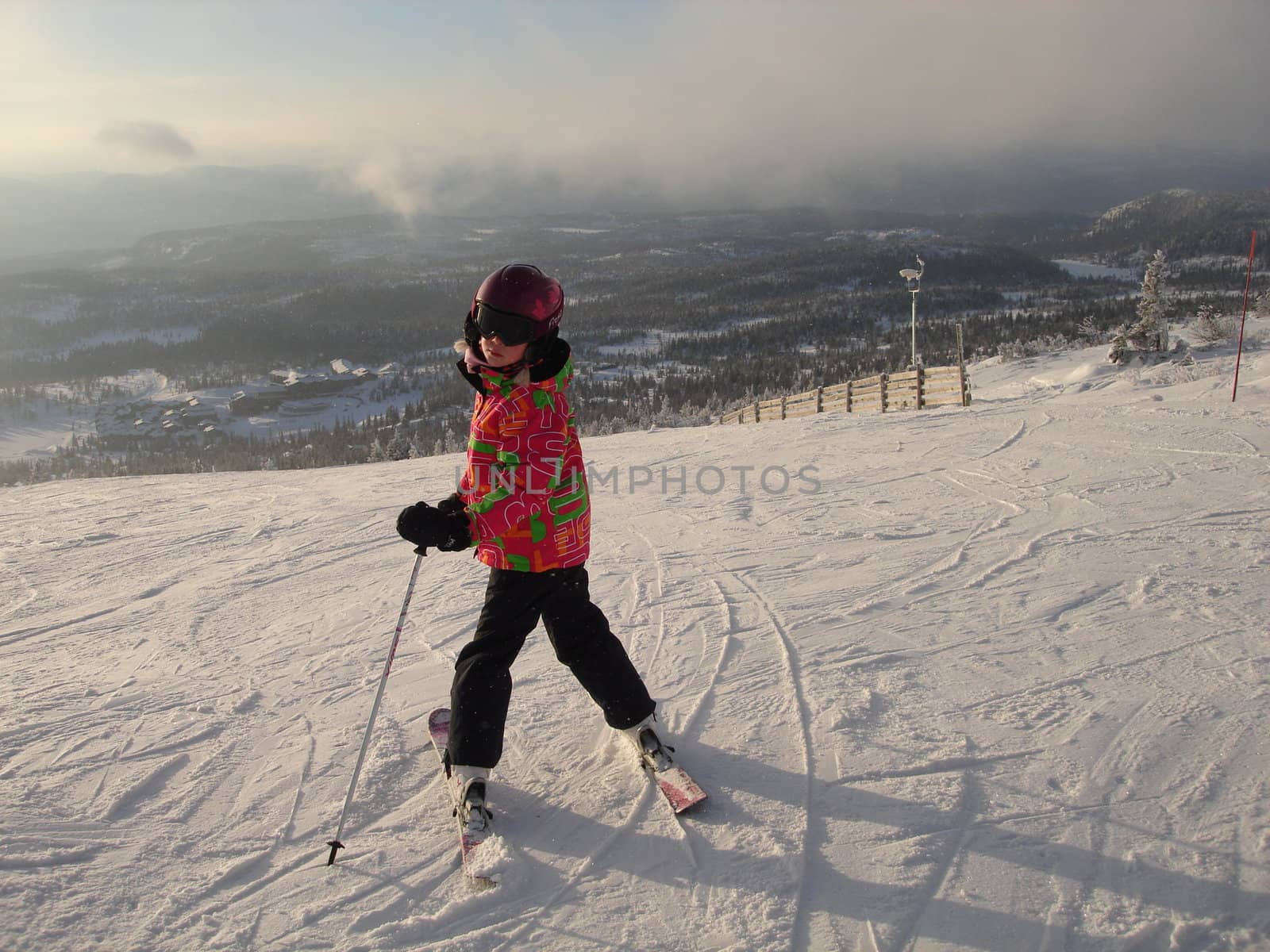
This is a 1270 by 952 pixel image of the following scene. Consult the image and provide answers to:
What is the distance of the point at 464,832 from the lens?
2.10 meters

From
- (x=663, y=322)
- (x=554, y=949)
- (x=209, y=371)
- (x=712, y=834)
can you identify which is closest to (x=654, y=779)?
(x=712, y=834)

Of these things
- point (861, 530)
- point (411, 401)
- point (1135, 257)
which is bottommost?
point (411, 401)

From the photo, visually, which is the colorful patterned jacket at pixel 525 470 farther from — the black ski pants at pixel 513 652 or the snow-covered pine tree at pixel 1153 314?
the snow-covered pine tree at pixel 1153 314

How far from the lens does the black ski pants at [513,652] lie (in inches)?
88.7

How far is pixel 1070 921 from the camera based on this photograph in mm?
1720

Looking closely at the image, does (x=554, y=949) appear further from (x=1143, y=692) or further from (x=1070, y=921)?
(x=1143, y=692)

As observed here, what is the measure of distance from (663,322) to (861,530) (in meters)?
139

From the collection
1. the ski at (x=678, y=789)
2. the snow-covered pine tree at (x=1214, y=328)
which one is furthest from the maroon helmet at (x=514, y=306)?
the snow-covered pine tree at (x=1214, y=328)

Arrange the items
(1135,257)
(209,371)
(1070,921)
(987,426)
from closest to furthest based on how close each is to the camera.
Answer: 1. (1070,921)
2. (987,426)
3. (209,371)
4. (1135,257)

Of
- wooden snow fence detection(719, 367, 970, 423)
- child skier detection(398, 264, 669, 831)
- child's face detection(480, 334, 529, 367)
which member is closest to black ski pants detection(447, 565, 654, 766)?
child skier detection(398, 264, 669, 831)

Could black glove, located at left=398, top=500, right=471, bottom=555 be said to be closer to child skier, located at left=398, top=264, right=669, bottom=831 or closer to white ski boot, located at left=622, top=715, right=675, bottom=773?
child skier, located at left=398, top=264, right=669, bottom=831

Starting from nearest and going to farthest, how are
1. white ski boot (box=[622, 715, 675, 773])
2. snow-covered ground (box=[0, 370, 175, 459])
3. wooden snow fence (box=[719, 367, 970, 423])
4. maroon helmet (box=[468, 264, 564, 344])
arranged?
maroon helmet (box=[468, 264, 564, 344]) → white ski boot (box=[622, 715, 675, 773]) → wooden snow fence (box=[719, 367, 970, 423]) → snow-covered ground (box=[0, 370, 175, 459])

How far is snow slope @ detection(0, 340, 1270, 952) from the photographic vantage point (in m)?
1.82

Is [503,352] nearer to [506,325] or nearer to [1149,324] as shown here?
[506,325]
